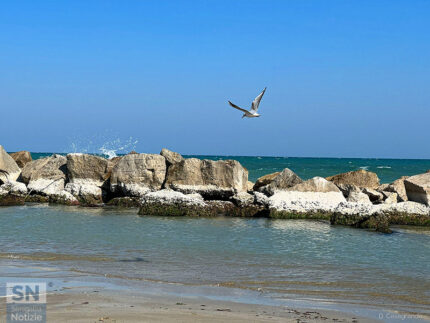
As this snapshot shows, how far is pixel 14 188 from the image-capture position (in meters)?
25.3

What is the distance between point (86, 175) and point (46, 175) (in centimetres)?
243

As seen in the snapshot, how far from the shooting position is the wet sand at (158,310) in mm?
7105

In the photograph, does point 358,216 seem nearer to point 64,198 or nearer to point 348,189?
point 348,189

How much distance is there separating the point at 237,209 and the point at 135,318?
560 inches

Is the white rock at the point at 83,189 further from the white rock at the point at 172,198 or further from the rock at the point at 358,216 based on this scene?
the rock at the point at 358,216

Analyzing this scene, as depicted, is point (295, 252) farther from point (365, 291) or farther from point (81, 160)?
point (81, 160)

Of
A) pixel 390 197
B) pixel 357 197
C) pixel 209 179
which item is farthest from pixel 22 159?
pixel 390 197

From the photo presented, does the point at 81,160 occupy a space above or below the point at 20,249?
above

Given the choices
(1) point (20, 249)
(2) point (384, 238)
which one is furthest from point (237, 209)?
(1) point (20, 249)

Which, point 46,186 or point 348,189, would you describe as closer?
point 348,189

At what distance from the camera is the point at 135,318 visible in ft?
23.2

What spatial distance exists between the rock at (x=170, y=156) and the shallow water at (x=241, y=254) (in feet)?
17.2

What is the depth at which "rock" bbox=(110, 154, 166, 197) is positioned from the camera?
23.4 metres

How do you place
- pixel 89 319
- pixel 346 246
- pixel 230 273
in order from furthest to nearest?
pixel 346 246, pixel 230 273, pixel 89 319
